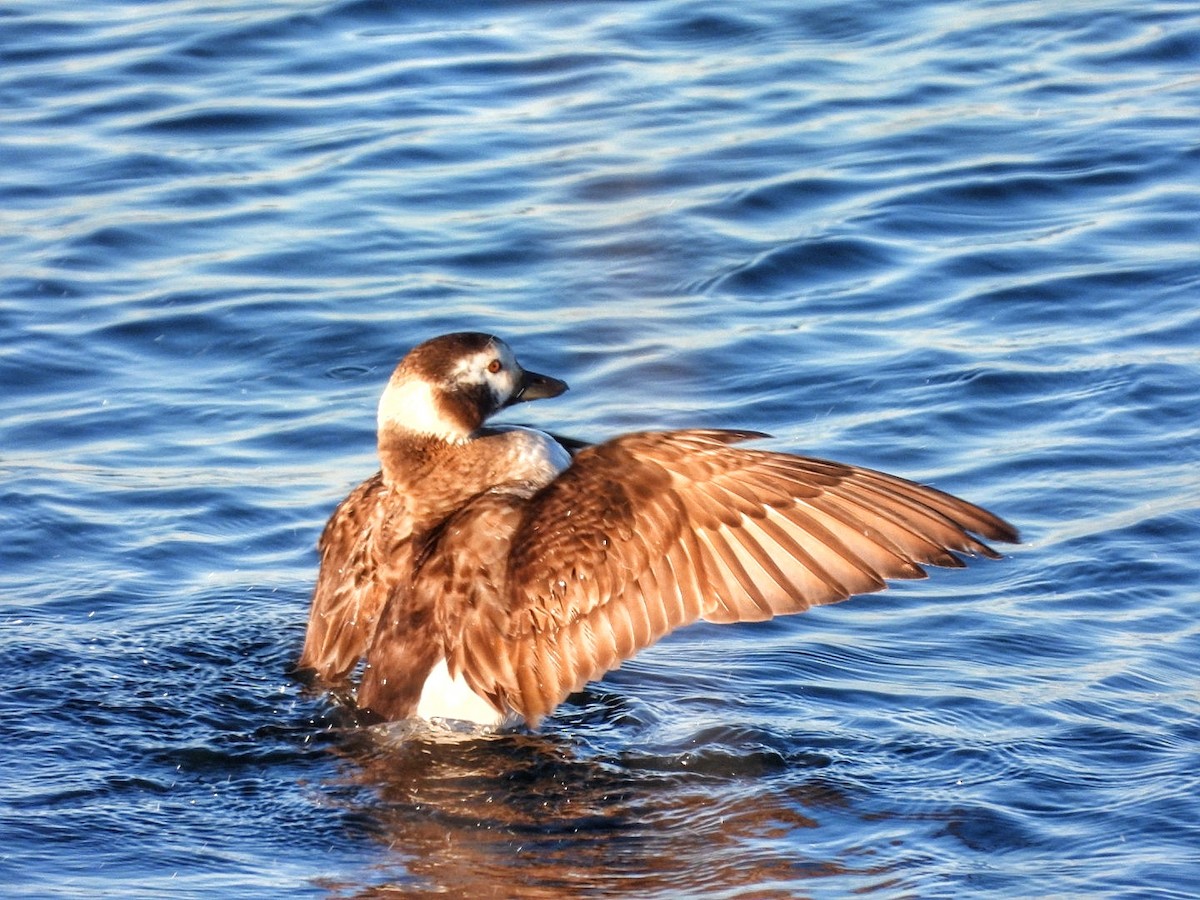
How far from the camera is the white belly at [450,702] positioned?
18.9 feet

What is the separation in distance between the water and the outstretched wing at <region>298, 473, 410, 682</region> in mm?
168

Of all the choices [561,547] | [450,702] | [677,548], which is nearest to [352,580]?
[450,702]

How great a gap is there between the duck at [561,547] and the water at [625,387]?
257 mm

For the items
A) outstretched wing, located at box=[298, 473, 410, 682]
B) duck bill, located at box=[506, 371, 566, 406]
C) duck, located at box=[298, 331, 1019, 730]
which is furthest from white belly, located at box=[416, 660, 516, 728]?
duck bill, located at box=[506, 371, 566, 406]

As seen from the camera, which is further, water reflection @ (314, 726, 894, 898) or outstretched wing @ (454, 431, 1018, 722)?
outstretched wing @ (454, 431, 1018, 722)

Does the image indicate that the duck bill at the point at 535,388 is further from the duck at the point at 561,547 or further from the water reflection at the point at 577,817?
the water reflection at the point at 577,817

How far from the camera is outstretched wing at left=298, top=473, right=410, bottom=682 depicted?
5.96m

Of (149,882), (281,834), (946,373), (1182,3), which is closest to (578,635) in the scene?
(281,834)

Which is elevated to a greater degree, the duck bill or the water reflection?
the duck bill

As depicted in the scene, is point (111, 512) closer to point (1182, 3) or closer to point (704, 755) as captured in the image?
point (704, 755)

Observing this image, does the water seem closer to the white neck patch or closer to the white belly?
the white belly

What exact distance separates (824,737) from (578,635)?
79cm

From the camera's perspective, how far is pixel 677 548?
18.1ft

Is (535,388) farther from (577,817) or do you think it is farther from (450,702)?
(577,817)
